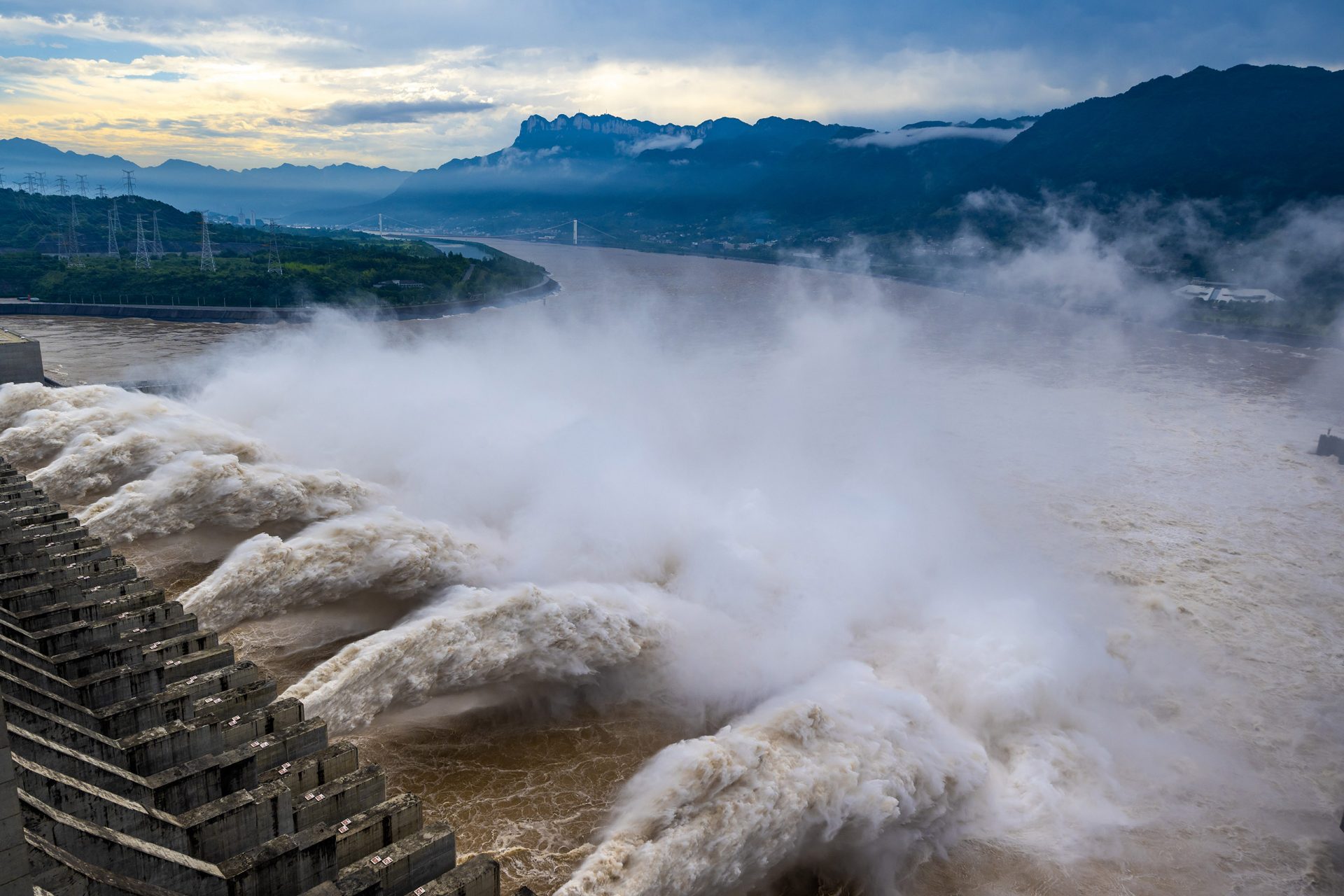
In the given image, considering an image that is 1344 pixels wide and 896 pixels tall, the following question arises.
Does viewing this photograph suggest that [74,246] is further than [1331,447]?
Yes

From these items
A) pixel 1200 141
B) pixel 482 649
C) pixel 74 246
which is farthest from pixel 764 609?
pixel 1200 141

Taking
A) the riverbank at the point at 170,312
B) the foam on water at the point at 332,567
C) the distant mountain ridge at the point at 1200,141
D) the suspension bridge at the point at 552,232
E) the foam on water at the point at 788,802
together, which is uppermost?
the distant mountain ridge at the point at 1200,141

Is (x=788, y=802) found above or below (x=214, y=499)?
below

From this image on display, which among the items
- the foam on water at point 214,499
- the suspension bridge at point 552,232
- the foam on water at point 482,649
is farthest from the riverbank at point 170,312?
the suspension bridge at point 552,232

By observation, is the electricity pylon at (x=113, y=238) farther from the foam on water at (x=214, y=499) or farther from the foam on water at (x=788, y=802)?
the foam on water at (x=788, y=802)

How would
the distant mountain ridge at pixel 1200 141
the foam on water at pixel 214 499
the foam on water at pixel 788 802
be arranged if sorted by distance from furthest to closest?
the distant mountain ridge at pixel 1200 141 < the foam on water at pixel 214 499 < the foam on water at pixel 788 802

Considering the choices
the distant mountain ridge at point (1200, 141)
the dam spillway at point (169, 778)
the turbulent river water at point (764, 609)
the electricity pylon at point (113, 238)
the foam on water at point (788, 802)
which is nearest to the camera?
the dam spillway at point (169, 778)

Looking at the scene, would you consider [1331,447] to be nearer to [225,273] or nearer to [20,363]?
[20,363]
